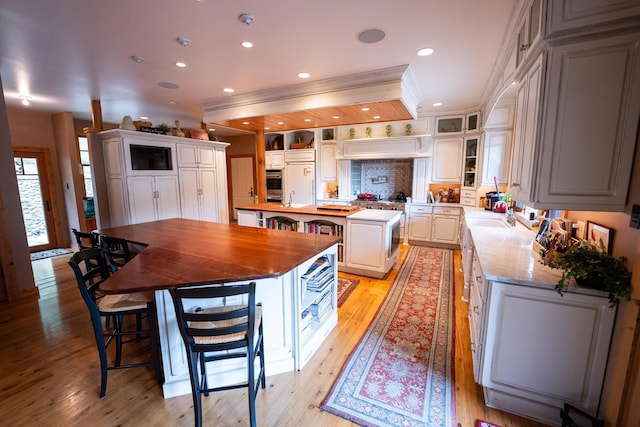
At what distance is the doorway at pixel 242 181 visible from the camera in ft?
25.5

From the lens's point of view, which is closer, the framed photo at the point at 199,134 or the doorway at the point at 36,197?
the doorway at the point at 36,197

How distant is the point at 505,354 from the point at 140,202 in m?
4.91

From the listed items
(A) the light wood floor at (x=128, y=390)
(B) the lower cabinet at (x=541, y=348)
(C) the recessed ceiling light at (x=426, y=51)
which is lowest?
(A) the light wood floor at (x=128, y=390)

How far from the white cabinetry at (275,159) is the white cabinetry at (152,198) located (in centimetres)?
228

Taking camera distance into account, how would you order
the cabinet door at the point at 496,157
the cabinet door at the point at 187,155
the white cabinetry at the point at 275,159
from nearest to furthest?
the cabinet door at the point at 496,157 → the cabinet door at the point at 187,155 → the white cabinetry at the point at 275,159

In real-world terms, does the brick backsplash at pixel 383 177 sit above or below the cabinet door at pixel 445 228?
above

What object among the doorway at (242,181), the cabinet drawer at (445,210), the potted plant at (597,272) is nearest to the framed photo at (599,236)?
the potted plant at (597,272)

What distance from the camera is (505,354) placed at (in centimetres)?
161

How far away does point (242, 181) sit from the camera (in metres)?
7.94

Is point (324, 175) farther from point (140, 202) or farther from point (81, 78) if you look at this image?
point (81, 78)

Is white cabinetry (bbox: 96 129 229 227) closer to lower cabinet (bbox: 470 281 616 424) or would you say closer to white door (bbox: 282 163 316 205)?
white door (bbox: 282 163 316 205)

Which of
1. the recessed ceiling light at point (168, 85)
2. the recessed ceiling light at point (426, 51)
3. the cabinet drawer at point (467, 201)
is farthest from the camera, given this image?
the cabinet drawer at point (467, 201)

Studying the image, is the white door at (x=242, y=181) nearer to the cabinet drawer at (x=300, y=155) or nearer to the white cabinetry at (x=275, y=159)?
the white cabinetry at (x=275, y=159)

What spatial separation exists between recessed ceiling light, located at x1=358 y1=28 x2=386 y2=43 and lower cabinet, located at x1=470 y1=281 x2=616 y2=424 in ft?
6.78
